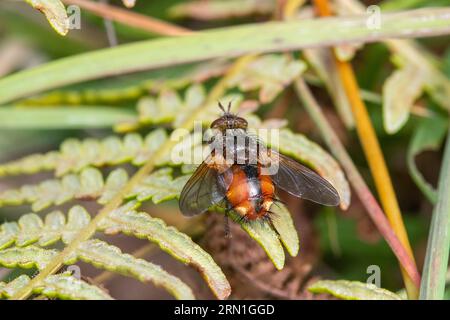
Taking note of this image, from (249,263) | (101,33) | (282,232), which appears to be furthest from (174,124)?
(101,33)

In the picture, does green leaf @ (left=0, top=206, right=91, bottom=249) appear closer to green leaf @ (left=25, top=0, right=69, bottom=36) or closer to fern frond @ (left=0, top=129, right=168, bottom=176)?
fern frond @ (left=0, top=129, right=168, bottom=176)

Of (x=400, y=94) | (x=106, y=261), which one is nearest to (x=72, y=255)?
(x=106, y=261)

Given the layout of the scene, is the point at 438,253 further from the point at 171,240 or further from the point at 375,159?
the point at 171,240

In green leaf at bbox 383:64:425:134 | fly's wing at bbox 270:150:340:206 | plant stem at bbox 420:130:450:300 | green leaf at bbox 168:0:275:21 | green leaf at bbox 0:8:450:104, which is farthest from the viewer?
green leaf at bbox 168:0:275:21

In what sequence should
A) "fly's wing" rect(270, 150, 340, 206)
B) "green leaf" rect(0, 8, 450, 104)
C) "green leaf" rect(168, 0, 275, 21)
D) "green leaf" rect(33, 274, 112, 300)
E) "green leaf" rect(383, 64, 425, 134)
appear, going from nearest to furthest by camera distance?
1. "green leaf" rect(33, 274, 112, 300)
2. "fly's wing" rect(270, 150, 340, 206)
3. "green leaf" rect(0, 8, 450, 104)
4. "green leaf" rect(383, 64, 425, 134)
5. "green leaf" rect(168, 0, 275, 21)

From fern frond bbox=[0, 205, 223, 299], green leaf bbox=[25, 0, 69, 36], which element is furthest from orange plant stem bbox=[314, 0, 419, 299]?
green leaf bbox=[25, 0, 69, 36]

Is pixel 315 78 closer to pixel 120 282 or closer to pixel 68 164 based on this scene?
pixel 68 164

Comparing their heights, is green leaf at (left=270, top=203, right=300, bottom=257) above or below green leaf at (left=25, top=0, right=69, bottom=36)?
below

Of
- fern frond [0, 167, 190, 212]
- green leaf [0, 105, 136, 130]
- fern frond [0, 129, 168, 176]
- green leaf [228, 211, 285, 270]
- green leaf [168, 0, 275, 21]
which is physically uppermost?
green leaf [168, 0, 275, 21]
